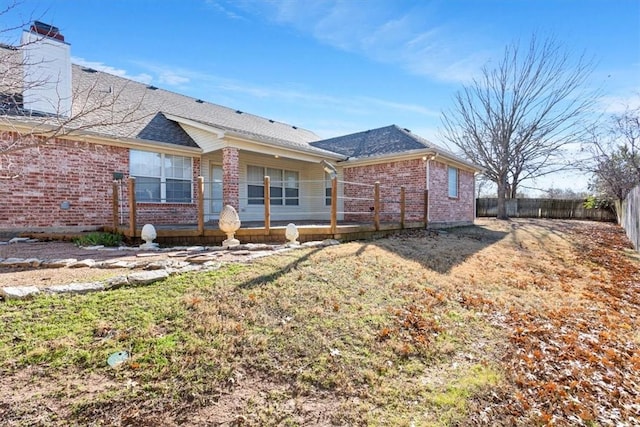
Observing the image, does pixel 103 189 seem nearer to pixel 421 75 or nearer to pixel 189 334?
pixel 189 334

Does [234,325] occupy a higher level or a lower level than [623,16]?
lower

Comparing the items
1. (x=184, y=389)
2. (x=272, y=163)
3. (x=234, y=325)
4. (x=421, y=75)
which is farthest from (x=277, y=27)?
(x=184, y=389)

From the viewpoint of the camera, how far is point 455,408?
107 inches

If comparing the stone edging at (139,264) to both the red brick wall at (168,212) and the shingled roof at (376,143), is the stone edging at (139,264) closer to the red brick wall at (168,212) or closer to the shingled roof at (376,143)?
the red brick wall at (168,212)

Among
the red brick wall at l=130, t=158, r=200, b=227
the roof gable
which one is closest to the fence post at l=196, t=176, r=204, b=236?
the red brick wall at l=130, t=158, r=200, b=227

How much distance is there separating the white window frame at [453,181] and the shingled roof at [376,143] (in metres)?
Answer: 1.34

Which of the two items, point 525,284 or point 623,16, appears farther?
point 623,16

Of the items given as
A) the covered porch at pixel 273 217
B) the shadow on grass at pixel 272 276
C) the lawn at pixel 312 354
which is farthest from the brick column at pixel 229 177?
the lawn at pixel 312 354

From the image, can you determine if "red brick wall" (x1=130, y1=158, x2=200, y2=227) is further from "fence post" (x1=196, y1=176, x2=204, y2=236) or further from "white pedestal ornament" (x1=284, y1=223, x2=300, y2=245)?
"white pedestal ornament" (x1=284, y1=223, x2=300, y2=245)

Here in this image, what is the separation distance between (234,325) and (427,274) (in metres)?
3.94

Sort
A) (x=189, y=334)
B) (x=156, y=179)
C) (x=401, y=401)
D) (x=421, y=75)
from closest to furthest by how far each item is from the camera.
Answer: (x=401, y=401), (x=189, y=334), (x=156, y=179), (x=421, y=75)

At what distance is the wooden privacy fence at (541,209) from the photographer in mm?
23734

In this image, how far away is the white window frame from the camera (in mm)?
13109

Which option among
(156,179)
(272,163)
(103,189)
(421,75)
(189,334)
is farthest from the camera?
(421,75)
